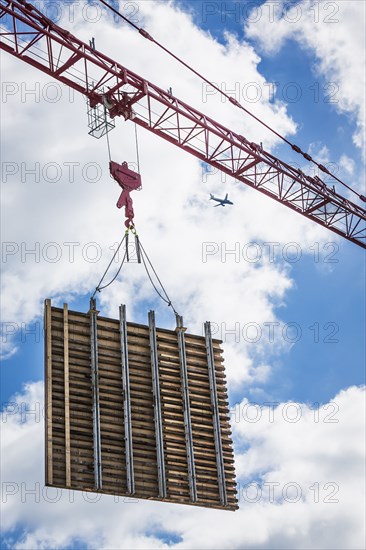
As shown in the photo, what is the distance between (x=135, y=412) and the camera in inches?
1123

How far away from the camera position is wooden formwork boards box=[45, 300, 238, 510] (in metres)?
27.2

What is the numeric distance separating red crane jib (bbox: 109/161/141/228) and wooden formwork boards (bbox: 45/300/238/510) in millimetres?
4566

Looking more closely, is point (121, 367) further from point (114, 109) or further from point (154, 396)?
point (114, 109)

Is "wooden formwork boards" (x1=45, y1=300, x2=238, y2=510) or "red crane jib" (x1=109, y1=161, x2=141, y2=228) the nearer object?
"wooden formwork boards" (x1=45, y1=300, x2=238, y2=510)

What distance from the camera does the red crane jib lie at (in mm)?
33406

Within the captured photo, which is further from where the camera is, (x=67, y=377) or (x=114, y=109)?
(x=114, y=109)

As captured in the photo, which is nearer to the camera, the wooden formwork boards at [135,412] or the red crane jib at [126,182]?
the wooden formwork boards at [135,412]

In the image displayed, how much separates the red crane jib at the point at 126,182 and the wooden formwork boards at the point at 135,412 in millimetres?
4566

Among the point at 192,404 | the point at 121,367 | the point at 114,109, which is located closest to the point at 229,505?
the point at 192,404

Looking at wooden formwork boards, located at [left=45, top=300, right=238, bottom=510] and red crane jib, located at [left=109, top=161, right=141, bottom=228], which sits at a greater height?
red crane jib, located at [left=109, top=161, right=141, bottom=228]

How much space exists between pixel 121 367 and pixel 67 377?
1.78 metres

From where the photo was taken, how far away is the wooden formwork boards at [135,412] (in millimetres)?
27203

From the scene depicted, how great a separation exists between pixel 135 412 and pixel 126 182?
27.5 ft

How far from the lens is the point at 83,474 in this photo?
2695 centimetres
